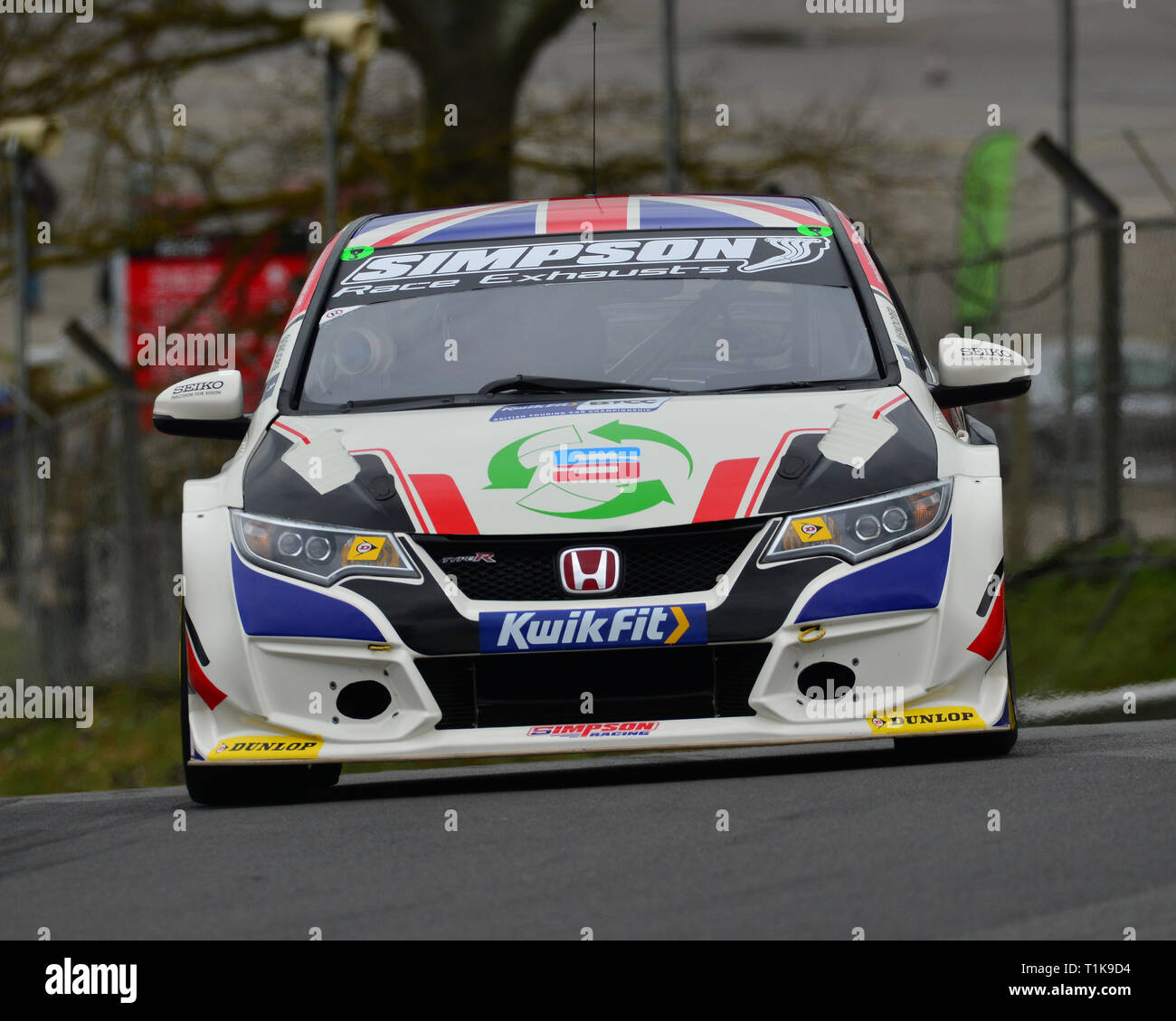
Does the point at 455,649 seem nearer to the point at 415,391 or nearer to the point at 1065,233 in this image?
the point at 415,391

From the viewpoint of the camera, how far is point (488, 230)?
8.09 meters

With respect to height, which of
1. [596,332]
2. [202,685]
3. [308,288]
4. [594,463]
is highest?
[308,288]

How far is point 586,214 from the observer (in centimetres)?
822

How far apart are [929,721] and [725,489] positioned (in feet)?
2.85

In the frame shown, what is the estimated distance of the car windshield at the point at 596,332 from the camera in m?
7.32

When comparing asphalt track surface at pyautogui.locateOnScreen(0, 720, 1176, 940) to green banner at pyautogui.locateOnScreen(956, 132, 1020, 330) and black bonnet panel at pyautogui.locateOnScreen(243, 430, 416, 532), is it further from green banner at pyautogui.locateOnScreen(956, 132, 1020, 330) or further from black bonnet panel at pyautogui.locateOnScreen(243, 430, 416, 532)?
green banner at pyautogui.locateOnScreen(956, 132, 1020, 330)

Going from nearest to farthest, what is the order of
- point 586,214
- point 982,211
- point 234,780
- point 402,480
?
point 402,480
point 234,780
point 586,214
point 982,211

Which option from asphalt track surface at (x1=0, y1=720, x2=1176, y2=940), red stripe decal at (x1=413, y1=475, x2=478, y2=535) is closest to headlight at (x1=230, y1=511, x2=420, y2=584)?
red stripe decal at (x1=413, y1=475, x2=478, y2=535)

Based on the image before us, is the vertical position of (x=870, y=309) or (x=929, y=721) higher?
(x=870, y=309)

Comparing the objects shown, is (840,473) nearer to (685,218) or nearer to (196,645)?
(685,218)

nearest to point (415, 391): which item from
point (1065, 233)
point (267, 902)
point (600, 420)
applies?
point (600, 420)

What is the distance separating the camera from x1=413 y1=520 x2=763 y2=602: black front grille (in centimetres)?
643

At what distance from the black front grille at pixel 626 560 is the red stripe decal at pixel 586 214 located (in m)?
1.85

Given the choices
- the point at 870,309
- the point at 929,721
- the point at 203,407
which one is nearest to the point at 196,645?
the point at 203,407
